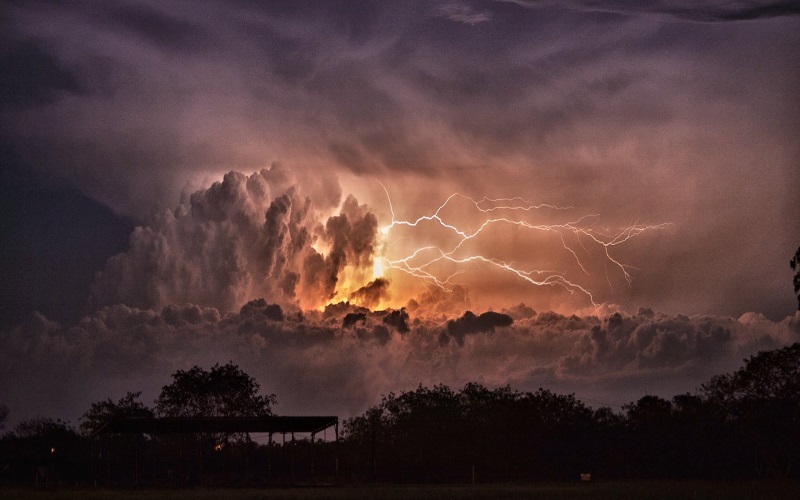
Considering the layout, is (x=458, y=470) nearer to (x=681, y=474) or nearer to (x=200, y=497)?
(x=681, y=474)

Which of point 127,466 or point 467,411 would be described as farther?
point 467,411

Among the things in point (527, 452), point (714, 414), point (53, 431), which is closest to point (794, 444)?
point (714, 414)

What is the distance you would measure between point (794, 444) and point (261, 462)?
129 ft

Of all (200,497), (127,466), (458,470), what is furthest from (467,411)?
(200,497)

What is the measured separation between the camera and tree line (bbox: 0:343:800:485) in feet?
242

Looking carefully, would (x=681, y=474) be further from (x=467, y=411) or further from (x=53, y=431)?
(x=53, y=431)

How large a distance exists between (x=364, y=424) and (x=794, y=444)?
4022 cm

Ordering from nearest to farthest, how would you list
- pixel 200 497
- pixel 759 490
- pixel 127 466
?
pixel 200 497
pixel 759 490
pixel 127 466

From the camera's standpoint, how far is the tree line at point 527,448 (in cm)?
7362

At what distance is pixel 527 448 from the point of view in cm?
8188

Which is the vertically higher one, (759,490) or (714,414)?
(714,414)

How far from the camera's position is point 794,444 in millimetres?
78812

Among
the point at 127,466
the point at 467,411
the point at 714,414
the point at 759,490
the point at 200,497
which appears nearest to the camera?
the point at 200,497

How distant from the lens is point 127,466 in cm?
7094
